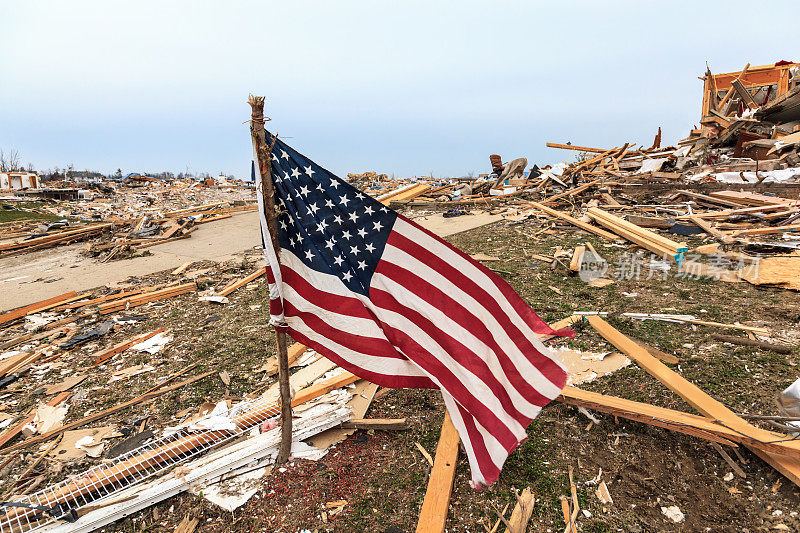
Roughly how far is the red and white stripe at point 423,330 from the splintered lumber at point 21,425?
125 inches

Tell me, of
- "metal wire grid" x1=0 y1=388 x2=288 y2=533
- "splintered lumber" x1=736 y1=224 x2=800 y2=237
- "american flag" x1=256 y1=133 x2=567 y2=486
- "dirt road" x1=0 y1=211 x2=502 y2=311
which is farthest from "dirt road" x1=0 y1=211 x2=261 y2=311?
"splintered lumber" x1=736 y1=224 x2=800 y2=237

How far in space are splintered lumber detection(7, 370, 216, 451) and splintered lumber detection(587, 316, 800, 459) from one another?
457 cm

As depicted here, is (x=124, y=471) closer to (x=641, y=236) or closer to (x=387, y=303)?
(x=387, y=303)

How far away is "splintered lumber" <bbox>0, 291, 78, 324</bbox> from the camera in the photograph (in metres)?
6.54

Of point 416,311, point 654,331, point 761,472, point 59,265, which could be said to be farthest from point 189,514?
point 59,265

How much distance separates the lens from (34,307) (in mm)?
6918

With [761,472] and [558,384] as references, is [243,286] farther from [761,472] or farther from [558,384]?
[761,472]

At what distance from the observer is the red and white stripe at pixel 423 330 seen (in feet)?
9.11

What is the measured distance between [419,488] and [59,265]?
1116 cm

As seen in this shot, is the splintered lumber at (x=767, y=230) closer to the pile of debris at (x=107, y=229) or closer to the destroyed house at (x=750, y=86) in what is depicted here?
the destroyed house at (x=750, y=86)

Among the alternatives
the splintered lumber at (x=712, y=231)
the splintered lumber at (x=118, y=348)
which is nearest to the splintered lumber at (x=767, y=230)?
the splintered lumber at (x=712, y=231)

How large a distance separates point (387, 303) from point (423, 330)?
1.04 feet

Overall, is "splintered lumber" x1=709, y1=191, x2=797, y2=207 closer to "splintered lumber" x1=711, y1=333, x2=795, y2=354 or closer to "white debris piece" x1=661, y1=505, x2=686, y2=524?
"splintered lumber" x1=711, y1=333, x2=795, y2=354

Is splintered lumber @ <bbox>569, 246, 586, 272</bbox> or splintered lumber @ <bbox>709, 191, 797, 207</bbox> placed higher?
splintered lumber @ <bbox>709, 191, 797, 207</bbox>
